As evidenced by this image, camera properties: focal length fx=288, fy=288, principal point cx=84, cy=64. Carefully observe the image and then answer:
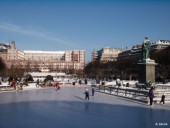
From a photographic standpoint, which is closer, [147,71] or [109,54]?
[147,71]

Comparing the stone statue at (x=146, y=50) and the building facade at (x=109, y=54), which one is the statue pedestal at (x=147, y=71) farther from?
the building facade at (x=109, y=54)

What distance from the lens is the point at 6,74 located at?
92000 millimetres

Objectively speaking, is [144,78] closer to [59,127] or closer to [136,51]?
[59,127]

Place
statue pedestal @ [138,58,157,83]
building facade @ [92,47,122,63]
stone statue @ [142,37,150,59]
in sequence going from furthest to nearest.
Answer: building facade @ [92,47,122,63] → stone statue @ [142,37,150,59] → statue pedestal @ [138,58,157,83]

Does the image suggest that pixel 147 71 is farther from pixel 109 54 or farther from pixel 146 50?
pixel 109 54

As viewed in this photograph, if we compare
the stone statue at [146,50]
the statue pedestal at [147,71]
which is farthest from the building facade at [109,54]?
the statue pedestal at [147,71]

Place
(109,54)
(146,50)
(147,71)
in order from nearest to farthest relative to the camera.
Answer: (147,71)
(146,50)
(109,54)

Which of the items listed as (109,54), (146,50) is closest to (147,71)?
(146,50)

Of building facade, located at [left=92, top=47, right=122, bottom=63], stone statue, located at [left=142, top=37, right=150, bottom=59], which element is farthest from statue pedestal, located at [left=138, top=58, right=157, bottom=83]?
building facade, located at [left=92, top=47, right=122, bottom=63]

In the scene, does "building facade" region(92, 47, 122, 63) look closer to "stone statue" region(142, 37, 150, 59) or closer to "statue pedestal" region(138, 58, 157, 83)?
"stone statue" region(142, 37, 150, 59)

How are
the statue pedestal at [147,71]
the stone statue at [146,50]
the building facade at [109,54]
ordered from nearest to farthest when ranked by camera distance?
the statue pedestal at [147,71], the stone statue at [146,50], the building facade at [109,54]

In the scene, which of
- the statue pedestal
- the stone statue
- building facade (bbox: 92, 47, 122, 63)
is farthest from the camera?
building facade (bbox: 92, 47, 122, 63)

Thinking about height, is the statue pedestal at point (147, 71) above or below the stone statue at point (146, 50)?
below

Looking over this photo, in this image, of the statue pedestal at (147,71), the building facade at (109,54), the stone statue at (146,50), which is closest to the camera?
the statue pedestal at (147,71)
